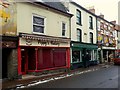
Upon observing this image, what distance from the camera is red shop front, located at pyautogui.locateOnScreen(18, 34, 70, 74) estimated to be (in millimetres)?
17609

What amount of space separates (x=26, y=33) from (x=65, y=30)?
6694 millimetres

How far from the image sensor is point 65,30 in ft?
76.0

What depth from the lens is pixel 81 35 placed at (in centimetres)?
2758

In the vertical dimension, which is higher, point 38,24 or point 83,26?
point 83,26

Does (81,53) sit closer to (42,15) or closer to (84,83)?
(42,15)

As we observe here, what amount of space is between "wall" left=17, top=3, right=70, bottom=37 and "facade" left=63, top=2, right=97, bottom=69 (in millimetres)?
2160

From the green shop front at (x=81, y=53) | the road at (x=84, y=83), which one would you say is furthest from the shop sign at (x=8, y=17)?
the green shop front at (x=81, y=53)

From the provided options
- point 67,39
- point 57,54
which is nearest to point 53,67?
point 57,54

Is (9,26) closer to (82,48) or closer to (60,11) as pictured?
(60,11)

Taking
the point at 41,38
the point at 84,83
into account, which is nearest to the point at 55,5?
the point at 41,38

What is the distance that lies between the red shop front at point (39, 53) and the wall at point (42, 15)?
614 millimetres

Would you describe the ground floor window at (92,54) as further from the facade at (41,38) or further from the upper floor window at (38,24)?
the upper floor window at (38,24)

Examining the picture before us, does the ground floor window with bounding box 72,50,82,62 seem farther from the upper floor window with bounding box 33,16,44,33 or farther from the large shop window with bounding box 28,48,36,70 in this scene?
the large shop window with bounding box 28,48,36,70

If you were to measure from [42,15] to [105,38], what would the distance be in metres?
19.0
